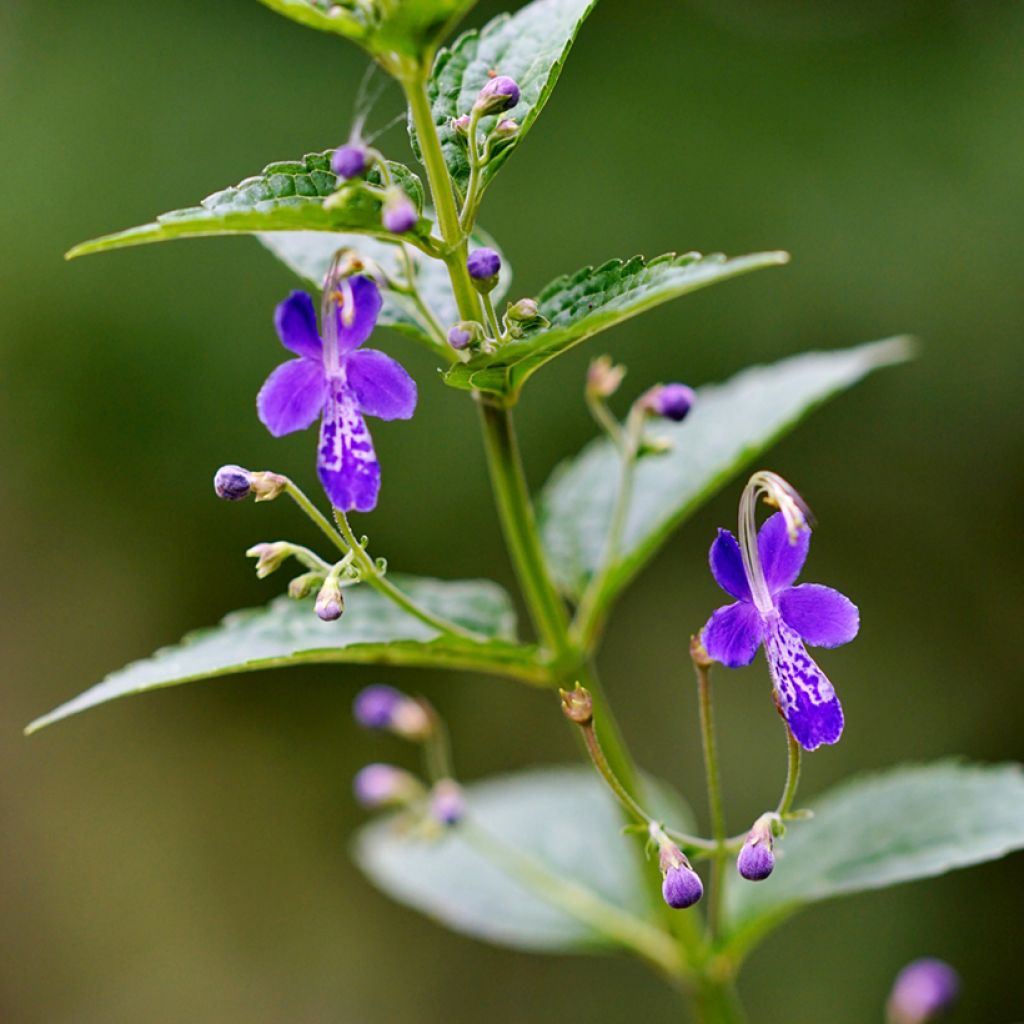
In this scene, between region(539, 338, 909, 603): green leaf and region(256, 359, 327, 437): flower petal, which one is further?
region(539, 338, 909, 603): green leaf

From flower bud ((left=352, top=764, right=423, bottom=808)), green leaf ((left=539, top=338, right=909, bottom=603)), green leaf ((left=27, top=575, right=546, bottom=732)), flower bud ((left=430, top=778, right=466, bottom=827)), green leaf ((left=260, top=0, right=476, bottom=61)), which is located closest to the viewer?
green leaf ((left=260, top=0, right=476, bottom=61))

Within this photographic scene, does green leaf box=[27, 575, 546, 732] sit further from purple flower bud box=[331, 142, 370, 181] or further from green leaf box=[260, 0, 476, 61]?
green leaf box=[260, 0, 476, 61]

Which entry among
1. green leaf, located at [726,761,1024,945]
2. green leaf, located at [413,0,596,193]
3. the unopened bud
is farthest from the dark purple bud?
green leaf, located at [726,761,1024,945]

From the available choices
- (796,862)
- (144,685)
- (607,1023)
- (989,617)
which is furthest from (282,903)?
(144,685)

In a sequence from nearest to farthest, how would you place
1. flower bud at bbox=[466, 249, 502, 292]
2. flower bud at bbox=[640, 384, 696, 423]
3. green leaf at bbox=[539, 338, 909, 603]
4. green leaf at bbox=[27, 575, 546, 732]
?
flower bud at bbox=[466, 249, 502, 292]
green leaf at bbox=[27, 575, 546, 732]
flower bud at bbox=[640, 384, 696, 423]
green leaf at bbox=[539, 338, 909, 603]

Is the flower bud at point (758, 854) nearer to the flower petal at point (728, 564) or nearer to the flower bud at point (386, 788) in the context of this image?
the flower petal at point (728, 564)

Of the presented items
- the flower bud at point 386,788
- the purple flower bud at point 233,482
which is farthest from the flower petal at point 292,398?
the flower bud at point 386,788
